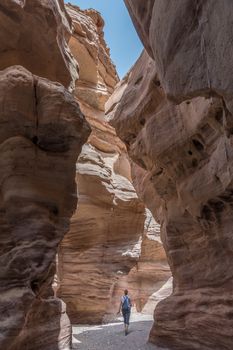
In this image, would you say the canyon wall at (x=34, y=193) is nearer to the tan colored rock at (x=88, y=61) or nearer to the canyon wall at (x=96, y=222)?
the canyon wall at (x=96, y=222)

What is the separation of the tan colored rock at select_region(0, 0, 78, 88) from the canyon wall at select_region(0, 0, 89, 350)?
1.25ft

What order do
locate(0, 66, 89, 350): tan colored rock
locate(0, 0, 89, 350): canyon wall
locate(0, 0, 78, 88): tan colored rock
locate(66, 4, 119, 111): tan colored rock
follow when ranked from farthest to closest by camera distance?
locate(66, 4, 119, 111): tan colored rock, locate(0, 0, 78, 88): tan colored rock, locate(0, 66, 89, 350): tan colored rock, locate(0, 0, 89, 350): canyon wall

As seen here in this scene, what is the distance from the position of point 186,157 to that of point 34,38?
5.40 metres

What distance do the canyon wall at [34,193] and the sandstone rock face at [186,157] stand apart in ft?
8.18

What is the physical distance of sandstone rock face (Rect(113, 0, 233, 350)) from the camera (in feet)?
12.3

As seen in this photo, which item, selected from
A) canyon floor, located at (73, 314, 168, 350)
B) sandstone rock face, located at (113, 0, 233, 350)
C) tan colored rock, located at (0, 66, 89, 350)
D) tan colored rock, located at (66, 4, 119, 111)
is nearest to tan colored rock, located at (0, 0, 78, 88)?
tan colored rock, located at (0, 66, 89, 350)

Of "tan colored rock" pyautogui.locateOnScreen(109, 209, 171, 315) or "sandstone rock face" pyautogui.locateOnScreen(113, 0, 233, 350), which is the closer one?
"sandstone rock face" pyautogui.locateOnScreen(113, 0, 233, 350)

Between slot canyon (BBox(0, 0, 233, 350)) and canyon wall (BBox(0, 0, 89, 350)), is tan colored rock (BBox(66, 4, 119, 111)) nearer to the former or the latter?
slot canyon (BBox(0, 0, 233, 350))

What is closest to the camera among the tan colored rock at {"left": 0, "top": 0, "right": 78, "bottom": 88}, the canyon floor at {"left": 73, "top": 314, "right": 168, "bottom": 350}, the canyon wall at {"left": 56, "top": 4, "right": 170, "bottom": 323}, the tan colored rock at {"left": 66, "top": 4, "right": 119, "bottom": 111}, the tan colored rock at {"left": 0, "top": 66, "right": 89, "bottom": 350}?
the tan colored rock at {"left": 0, "top": 66, "right": 89, "bottom": 350}

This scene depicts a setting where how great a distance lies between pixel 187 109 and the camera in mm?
7754

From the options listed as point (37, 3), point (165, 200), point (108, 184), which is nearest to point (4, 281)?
point (165, 200)

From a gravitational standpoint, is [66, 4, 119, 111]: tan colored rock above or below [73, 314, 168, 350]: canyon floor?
above

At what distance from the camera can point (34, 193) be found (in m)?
A: 6.76

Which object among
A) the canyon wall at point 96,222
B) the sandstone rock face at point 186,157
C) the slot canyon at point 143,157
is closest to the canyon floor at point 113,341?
the slot canyon at point 143,157
